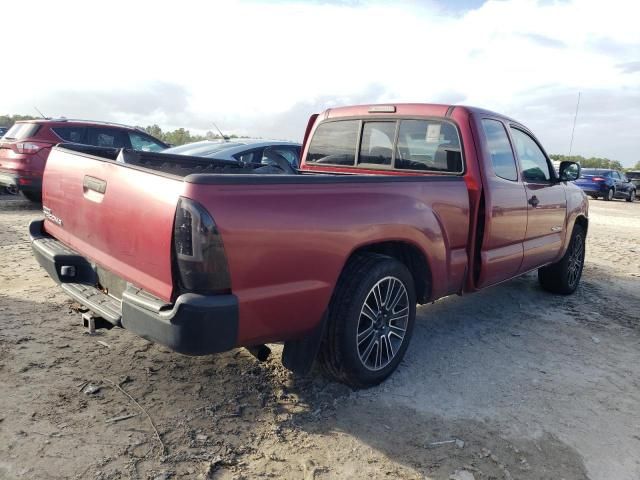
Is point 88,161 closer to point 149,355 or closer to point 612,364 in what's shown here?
point 149,355

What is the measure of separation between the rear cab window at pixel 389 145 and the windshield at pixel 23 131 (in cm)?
647

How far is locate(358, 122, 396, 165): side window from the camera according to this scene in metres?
4.41

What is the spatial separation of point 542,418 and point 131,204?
2.66m

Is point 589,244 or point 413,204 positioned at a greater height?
point 413,204

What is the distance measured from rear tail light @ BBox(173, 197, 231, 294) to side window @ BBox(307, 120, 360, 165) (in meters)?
2.64

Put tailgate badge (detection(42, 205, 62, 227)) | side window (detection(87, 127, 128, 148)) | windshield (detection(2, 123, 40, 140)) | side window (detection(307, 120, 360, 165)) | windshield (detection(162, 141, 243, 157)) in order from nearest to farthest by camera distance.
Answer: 1. tailgate badge (detection(42, 205, 62, 227))
2. side window (detection(307, 120, 360, 165))
3. windshield (detection(162, 141, 243, 157))
4. windshield (detection(2, 123, 40, 140))
5. side window (detection(87, 127, 128, 148))

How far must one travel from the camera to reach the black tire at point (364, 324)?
3.00 meters

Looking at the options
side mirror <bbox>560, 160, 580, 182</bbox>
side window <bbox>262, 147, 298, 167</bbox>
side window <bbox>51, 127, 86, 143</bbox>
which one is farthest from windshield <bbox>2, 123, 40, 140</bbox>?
side mirror <bbox>560, 160, 580, 182</bbox>

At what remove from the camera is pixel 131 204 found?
254 centimetres

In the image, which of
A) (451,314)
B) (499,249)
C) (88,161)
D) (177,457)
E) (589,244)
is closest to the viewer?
(177,457)

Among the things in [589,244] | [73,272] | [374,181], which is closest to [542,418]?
[374,181]

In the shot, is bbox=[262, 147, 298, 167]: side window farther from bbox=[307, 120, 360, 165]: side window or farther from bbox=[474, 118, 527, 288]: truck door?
bbox=[474, 118, 527, 288]: truck door

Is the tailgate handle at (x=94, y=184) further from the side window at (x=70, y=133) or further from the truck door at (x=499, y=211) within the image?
the side window at (x=70, y=133)

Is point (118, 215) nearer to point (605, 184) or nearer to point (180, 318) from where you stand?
point (180, 318)
